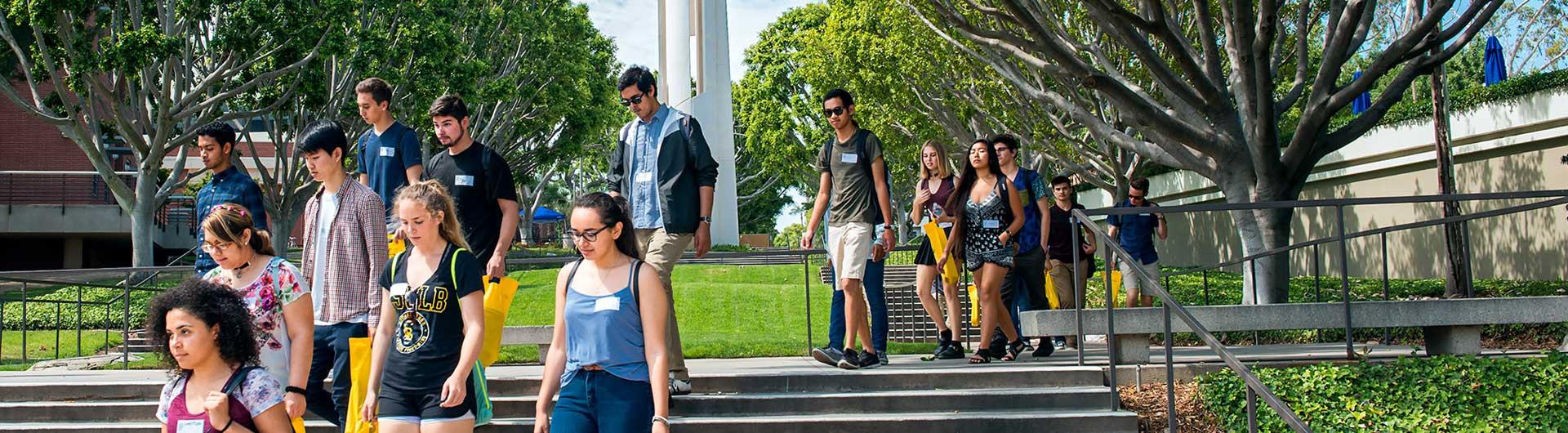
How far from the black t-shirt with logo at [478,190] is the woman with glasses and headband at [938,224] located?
3262 mm

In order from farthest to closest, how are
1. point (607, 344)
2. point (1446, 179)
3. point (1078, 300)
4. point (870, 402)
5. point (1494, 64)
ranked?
1. point (1494, 64)
2. point (1446, 179)
3. point (1078, 300)
4. point (870, 402)
5. point (607, 344)

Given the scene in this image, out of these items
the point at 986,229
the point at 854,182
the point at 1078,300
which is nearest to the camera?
the point at 1078,300

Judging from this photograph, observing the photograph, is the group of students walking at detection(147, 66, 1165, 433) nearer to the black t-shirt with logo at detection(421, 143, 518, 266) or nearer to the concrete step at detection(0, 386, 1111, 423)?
the black t-shirt with logo at detection(421, 143, 518, 266)

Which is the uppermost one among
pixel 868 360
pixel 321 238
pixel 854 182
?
pixel 854 182

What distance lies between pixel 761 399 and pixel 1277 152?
693 cm

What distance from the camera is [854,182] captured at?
7734mm

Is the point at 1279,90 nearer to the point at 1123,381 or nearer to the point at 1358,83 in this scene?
the point at 1358,83

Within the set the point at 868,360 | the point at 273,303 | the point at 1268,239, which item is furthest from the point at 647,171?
the point at 1268,239

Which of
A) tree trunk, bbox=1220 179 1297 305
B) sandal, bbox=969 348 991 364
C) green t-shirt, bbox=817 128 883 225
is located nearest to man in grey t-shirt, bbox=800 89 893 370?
green t-shirt, bbox=817 128 883 225

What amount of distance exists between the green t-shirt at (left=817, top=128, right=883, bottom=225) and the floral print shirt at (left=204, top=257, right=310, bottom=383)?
3.66 metres

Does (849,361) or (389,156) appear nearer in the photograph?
(389,156)

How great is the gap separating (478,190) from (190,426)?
2.39 metres

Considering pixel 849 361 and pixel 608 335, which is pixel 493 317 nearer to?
pixel 608 335

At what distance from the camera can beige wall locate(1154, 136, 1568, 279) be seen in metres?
18.4
